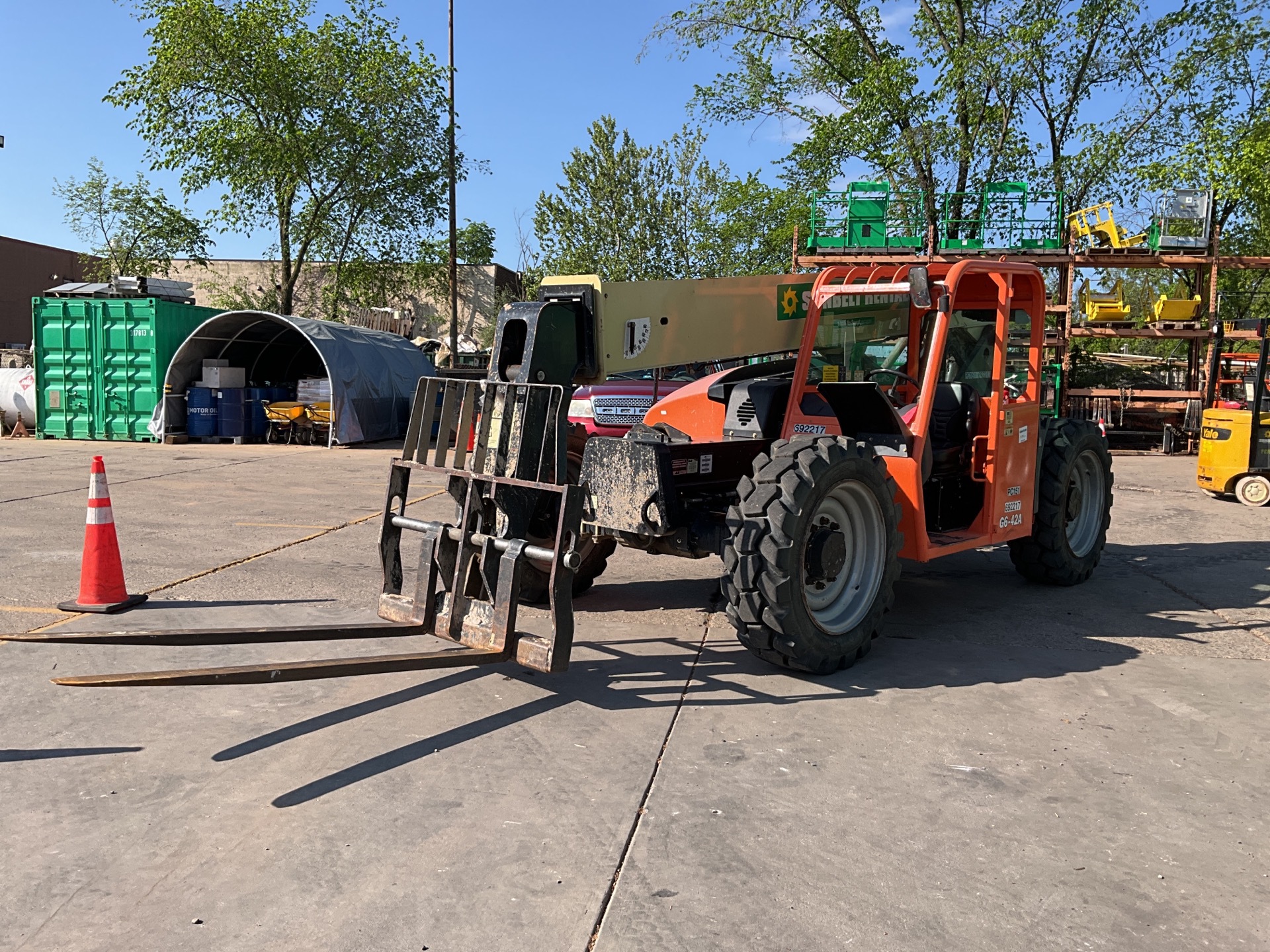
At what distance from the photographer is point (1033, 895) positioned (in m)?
3.30

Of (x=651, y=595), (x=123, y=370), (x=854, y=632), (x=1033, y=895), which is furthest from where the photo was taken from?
(x=123, y=370)

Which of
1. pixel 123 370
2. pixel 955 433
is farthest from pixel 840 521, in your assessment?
pixel 123 370

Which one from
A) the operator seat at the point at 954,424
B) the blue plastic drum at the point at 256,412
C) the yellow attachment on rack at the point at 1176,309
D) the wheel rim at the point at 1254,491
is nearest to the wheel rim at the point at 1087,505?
the operator seat at the point at 954,424

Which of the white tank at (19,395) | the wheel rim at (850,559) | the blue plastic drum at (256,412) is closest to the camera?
the wheel rim at (850,559)

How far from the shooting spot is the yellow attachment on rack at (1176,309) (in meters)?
22.0

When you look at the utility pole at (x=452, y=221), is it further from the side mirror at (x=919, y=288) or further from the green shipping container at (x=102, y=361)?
the side mirror at (x=919, y=288)

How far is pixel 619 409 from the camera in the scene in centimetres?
1566

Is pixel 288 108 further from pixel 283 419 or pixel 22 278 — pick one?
pixel 22 278

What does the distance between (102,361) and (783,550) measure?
20.5 metres

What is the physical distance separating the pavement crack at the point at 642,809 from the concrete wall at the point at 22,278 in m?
49.0

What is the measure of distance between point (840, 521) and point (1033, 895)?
8.83 ft

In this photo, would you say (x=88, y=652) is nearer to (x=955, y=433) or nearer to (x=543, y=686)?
(x=543, y=686)

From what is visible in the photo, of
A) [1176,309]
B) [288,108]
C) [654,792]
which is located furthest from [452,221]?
[654,792]

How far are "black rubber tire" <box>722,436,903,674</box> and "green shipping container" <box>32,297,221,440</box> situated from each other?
1907cm
